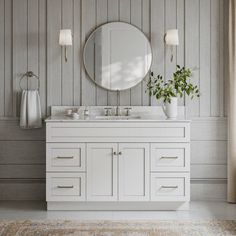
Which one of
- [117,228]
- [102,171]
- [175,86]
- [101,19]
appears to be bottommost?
[117,228]

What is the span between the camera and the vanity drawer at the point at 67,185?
459cm

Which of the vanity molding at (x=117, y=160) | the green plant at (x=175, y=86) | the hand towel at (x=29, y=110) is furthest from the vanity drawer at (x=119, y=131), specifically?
the hand towel at (x=29, y=110)

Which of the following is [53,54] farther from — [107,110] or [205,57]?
[205,57]

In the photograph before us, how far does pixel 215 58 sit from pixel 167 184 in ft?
4.56

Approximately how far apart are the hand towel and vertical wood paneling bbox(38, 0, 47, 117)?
0.11 m

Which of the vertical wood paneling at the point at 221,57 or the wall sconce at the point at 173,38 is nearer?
the wall sconce at the point at 173,38

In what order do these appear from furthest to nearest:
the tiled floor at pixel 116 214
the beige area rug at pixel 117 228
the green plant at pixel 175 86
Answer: the green plant at pixel 175 86
the tiled floor at pixel 116 214
the beige area rug at pixel 117 228

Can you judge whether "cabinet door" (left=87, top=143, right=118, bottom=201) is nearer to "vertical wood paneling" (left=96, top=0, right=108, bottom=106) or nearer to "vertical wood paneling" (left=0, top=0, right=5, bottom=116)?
"vertical wood paneling" (left=96, top=0, right=108, bottom=106)

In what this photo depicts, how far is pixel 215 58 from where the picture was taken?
5.04m

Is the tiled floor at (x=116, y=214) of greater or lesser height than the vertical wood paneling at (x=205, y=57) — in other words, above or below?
below

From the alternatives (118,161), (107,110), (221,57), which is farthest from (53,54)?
(221,57)

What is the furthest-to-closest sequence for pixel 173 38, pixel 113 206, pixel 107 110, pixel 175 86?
pixel 107 110, pixel 173 38, pixel 175 86, pixel 113 206

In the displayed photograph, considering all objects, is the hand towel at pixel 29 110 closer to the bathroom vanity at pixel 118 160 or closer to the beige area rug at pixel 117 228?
the bathroom vanity at pixel 118 160

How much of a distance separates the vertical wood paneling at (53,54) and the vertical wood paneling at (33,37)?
120 millimetres
